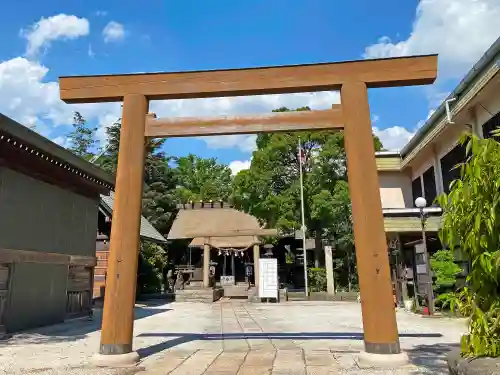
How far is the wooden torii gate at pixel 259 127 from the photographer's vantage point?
541 cm

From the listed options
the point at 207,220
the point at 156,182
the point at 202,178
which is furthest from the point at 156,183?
the point at 202,178

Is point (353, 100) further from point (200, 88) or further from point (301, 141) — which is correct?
point (301, 141)

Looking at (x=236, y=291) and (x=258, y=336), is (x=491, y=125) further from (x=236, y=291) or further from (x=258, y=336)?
(x=236, y=291)

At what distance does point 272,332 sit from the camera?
8711mm

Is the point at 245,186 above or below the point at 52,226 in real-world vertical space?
above

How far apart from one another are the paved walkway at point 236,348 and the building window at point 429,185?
15.6 ft

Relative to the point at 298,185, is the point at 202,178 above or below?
above

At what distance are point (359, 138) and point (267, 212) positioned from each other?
17.4m

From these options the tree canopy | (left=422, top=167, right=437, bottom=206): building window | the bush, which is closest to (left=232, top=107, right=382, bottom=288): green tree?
the tree canopy

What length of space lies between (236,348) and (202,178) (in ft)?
152

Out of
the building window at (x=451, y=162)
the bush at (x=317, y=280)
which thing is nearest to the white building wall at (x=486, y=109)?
the building window at (x=451, y=162)

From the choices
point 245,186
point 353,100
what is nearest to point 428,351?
point 353,100

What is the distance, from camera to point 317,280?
73.0ft

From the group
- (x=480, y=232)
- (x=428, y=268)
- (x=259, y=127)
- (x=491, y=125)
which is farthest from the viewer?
(x=428, y=268)
